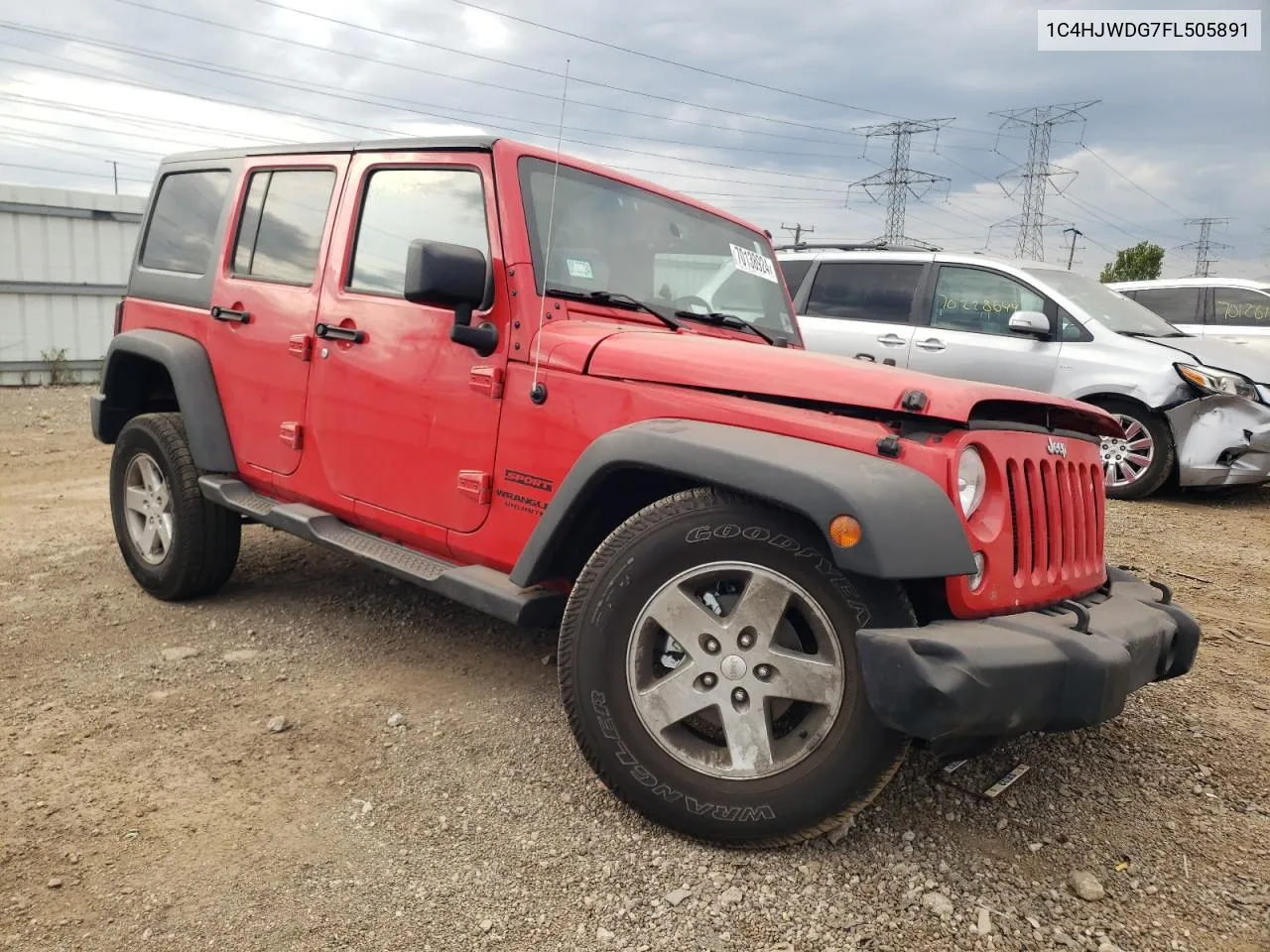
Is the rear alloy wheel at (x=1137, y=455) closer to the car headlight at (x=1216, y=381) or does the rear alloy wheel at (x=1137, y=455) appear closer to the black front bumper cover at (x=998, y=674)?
the car headlight at (x=1216, y=381)

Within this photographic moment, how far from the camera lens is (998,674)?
79.8 inches

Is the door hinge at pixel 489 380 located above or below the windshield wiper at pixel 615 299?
below

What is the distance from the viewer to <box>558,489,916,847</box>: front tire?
7.29ft

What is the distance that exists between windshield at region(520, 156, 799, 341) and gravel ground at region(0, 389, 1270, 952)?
1485 mm

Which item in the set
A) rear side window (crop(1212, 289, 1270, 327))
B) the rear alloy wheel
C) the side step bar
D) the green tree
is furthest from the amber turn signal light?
the green tree

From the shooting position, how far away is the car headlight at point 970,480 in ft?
7.50

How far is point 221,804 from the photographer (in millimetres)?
2611

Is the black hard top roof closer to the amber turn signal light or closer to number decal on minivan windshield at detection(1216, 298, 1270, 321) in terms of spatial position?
the amber turn signal light

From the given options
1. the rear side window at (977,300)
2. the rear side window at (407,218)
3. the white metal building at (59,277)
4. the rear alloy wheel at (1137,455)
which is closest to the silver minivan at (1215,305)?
the rear side window at (977,300)

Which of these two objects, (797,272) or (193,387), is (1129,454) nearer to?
(797,272)

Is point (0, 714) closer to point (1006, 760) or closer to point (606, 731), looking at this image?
point (606, 731)

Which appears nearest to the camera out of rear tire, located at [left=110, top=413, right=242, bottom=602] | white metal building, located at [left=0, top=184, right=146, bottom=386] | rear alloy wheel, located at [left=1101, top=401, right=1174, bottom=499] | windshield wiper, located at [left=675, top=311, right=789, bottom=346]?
windshield wiper, located at [left=675, top=311, right=789, bottom=346]

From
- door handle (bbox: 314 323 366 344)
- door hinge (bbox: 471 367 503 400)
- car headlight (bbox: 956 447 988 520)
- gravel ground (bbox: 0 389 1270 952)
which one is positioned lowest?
gravel ground (bbox: 0 389 1270 952)

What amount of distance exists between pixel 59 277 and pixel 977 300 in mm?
10687
